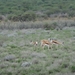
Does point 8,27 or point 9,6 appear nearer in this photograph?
point 8,27

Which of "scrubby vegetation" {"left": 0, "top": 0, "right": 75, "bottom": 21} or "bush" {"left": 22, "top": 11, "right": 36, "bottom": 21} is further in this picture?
"scrubby vegetation" {"left": 0, "top": 0, "right": 75, "bottom": 21}

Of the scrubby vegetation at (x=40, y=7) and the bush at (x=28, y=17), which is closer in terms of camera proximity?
the bush at (x=28, y=17)

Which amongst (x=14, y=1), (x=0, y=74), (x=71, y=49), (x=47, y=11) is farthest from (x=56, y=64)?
(x=14, y=1)

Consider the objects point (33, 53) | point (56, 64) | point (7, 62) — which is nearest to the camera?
point (56, 64)

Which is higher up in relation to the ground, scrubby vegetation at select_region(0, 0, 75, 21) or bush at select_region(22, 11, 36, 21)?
bush at select_region(22, 11, 36, 21)

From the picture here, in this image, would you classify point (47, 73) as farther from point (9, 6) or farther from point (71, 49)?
point (9, 6)

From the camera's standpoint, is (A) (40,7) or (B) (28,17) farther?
(A) (40,7)

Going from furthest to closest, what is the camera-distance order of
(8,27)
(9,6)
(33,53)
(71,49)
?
(9,6) → (8,27) → (71,49) → (33,53)

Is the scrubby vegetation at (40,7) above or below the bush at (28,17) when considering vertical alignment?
below

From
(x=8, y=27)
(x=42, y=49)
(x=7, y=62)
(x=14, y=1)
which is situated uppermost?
(x=7, y=62)

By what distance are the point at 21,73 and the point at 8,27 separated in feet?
65.0

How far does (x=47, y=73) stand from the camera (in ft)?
31.0

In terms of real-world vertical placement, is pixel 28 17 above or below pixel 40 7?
above

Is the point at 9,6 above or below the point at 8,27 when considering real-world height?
below
